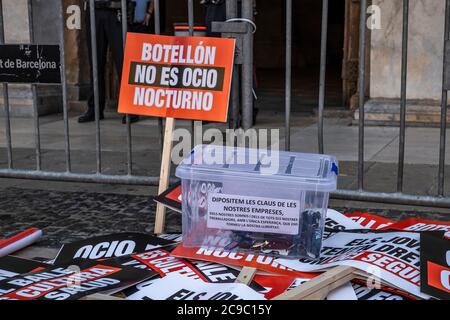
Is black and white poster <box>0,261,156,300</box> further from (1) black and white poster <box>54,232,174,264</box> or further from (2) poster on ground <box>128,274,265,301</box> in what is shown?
(1) black and white poster <box>54,232,174,264</box>

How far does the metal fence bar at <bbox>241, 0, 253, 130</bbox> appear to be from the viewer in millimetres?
3732

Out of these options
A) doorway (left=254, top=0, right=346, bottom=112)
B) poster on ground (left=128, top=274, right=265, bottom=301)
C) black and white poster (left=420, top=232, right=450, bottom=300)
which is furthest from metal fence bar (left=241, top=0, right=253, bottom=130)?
doorway (left=254, top=0, right=346, bottom=112)

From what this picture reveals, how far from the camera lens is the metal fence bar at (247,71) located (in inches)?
147

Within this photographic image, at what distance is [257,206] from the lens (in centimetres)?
288

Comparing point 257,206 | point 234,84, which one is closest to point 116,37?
point 234,84

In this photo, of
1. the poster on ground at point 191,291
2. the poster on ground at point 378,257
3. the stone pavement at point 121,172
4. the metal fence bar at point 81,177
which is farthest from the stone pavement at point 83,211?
the poster on ground at point 191,291

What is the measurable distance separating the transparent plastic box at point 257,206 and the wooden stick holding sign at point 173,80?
1.70 feet

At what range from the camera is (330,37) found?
56.9ft

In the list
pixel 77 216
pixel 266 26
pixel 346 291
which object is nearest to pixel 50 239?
pixel 77 216

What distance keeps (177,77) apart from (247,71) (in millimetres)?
444

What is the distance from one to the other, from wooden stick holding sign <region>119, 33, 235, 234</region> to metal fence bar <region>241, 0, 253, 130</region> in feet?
0.76

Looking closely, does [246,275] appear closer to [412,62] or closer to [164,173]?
[164,173]

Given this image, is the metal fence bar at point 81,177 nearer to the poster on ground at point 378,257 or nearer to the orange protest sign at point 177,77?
the orange protest sign at point 177,77

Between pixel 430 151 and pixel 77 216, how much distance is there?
318 cm
